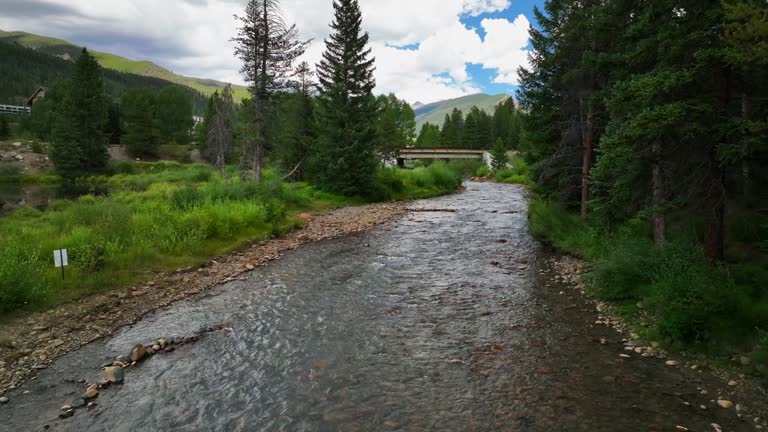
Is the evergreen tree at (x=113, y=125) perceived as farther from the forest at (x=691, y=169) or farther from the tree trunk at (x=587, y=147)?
the forest at (x=691, y=169)

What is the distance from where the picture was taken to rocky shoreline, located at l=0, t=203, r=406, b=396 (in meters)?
7.99

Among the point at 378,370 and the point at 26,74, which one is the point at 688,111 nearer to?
the point at 378,370

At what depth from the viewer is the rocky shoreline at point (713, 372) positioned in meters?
6.18

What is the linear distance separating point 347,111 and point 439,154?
48.8 metres

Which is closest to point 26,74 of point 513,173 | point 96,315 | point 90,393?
point 513,173

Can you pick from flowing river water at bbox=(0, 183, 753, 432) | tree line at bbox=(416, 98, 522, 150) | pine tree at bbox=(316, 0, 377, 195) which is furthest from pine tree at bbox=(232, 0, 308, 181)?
tree line at bbox=(416, 98, 522, 150)

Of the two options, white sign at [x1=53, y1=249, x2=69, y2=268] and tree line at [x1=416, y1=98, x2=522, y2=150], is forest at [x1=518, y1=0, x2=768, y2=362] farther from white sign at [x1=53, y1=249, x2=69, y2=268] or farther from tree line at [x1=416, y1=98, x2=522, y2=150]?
tree line at [x1=416, y1=98, x2=522, y2=150]

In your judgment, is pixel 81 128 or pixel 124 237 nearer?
pixel 124 237

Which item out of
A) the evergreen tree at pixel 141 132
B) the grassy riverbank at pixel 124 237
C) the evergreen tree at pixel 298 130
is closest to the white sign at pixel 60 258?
the grassy riverbank at pixel 124 237

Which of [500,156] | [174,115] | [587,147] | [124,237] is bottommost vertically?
[124,237]

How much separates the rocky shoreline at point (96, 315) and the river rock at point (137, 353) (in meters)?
1.47

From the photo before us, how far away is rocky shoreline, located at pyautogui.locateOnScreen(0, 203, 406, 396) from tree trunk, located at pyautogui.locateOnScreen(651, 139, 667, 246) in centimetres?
1202

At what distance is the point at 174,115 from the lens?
96.5 m

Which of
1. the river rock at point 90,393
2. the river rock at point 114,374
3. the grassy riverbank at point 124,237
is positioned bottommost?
the river rock at point 90,393
